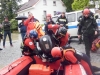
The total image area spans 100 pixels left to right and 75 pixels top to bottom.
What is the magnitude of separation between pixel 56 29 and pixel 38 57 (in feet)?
2.34

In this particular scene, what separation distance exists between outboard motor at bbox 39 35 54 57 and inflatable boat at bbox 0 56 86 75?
301mm

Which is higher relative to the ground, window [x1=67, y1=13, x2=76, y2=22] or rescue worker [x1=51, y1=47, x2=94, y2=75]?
window [x1=67, y1=13, x2=76, y2=22]

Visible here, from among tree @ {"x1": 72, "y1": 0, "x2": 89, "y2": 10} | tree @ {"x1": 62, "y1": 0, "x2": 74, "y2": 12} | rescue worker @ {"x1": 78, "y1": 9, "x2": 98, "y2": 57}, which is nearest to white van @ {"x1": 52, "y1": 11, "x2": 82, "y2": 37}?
rescue worker @ {"x1": 78, "y1": 9, "x2": 98, "y2": 57}

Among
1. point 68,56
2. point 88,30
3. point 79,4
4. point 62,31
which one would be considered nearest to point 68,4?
point 79,4

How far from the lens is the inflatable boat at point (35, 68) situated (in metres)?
4.16

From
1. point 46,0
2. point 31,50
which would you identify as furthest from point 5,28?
point 46,0

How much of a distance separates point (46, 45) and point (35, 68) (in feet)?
1.62

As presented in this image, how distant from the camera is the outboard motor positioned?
14.5ft

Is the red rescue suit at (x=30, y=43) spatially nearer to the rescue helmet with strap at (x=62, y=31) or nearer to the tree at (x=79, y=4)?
the rescue helmet with strap at (x=62, y=31)

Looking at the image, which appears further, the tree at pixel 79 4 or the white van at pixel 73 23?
the tree at pixel 79 4

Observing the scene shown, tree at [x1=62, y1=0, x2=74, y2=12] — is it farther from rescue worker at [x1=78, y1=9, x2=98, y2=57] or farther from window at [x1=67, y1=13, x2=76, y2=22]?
rescue worker at [x1=78, y1=9, x2=98, y2=57]

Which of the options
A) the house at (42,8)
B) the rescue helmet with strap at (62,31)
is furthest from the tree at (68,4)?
the rescue helmet with strap at (62,31)

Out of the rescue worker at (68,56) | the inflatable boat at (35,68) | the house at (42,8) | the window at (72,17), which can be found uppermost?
the house at (42,8)

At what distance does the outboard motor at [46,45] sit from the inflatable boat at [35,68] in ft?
0.99
